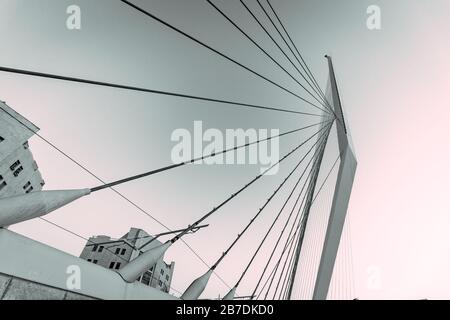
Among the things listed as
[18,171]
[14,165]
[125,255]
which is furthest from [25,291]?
[125,255]

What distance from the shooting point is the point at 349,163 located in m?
13.3

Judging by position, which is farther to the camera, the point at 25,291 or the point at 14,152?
the point at 14,152

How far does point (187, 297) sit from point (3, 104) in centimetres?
3755

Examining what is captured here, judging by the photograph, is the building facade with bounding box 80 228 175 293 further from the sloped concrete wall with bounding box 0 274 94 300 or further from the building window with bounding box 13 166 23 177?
the sloped concrete wall with bounding box 0 274 94 300

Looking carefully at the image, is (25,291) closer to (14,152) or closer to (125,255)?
(14,152)

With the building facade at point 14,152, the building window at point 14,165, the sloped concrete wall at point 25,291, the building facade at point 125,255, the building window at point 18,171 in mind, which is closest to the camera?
the sloped concrete wall at point 25,291

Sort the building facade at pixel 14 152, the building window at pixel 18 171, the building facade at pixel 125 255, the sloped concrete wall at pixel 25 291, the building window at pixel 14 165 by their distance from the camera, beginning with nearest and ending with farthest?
the sloped concrete wall at pixel 25 291 → the building facade at pixel 14 152 → the building window at pixel 14 165 → the building window at pixel 18 171 → the building facade at pixel 125 255

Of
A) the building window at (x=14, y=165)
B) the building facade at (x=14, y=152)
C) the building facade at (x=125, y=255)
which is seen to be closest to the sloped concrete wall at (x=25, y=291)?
the building facade at (x=14, y=152)

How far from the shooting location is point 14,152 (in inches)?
1275

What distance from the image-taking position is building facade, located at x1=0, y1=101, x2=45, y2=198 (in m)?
30.9

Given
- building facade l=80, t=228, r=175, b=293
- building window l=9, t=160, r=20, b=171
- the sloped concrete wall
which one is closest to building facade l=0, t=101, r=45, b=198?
building window l=9, t=160, r=20, b=171

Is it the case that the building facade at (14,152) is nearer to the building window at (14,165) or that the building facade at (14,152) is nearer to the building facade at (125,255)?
the building window at (14,165)

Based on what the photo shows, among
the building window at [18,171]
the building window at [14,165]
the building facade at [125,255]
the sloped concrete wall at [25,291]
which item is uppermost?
the sloped concrete wall at [25,291]

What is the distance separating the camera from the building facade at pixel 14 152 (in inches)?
1215
